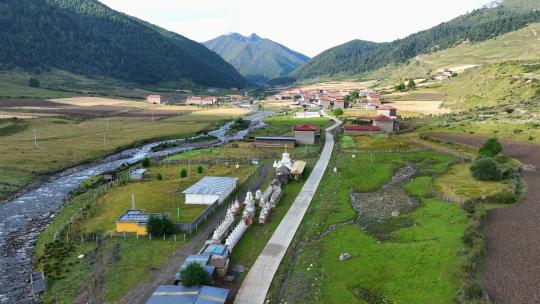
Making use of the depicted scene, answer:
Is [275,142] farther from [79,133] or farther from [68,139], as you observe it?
[79,133]

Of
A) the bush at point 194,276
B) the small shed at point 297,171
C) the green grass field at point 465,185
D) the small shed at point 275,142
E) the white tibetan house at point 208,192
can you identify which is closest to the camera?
the bush at point 194,276

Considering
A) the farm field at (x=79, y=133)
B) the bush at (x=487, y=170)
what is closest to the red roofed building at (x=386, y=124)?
the bush at (x=487, y=170)

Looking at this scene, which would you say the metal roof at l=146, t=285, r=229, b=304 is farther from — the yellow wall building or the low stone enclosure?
the low stone enclosure

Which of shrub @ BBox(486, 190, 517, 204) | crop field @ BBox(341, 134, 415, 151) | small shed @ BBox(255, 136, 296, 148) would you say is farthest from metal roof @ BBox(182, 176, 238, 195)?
crop field @ BBox(341, 134, 415, 151)

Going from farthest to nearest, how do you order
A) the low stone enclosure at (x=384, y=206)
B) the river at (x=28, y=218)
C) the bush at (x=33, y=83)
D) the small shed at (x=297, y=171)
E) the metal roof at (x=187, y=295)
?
the bush at (x=33, y=83) < the small shed at (x=297, y=171) < the low stone enclosure at (x=384, y=206) < the river at (x=28, y=218) < the metal roof at (x=187, y=295)

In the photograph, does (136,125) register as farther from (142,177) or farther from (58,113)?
(142,177)

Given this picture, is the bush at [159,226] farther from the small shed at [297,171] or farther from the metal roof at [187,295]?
the small shed at [297,171]

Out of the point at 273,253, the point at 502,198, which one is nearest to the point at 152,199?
the point at 273,253
